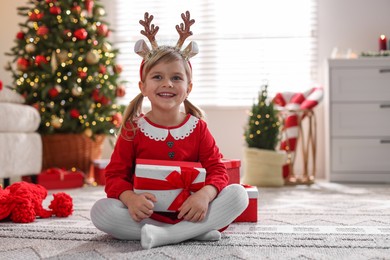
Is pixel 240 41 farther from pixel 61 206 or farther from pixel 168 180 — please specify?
pixel 168 180

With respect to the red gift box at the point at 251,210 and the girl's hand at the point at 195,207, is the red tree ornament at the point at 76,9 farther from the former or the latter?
the girl's hand at the point at 195,207

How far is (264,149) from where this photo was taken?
3.23 m

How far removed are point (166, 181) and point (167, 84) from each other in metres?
0.27

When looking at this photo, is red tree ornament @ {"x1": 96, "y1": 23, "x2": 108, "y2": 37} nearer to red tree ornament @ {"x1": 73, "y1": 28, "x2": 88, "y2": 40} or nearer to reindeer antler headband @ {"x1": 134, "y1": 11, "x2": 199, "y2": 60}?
red tree ornament @ {"x1": 73, "y1": 28, "x2": 88, "y2": 40}

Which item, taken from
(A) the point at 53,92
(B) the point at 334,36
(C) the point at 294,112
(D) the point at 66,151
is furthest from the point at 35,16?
(B) the point at 334,36

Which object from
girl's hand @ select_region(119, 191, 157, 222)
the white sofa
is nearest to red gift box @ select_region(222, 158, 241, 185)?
girl's hand @ select_region(119, 191, 157, 222)

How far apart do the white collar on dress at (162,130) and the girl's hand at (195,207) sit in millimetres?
190

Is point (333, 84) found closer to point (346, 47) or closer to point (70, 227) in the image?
point (346, 47)

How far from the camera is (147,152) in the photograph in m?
1.49

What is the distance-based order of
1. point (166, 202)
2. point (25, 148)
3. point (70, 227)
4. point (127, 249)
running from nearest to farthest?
point (127, 249) → point (166, 202) → point (70, 227) → point (25, 148)

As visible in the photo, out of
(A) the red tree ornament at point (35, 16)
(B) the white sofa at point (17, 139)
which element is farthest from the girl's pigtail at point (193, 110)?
(A) the red tree ornament at point (35, 16)

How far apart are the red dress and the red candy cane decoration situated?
6.29 ft

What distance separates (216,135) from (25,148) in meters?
1.58

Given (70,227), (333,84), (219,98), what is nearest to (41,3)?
(219,98)
